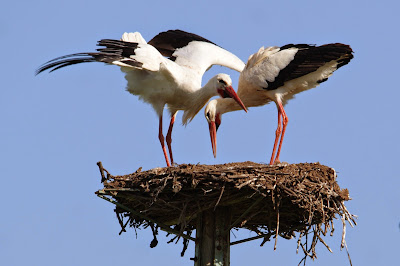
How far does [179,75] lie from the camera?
1135 cm

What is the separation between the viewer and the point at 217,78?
11344 mm

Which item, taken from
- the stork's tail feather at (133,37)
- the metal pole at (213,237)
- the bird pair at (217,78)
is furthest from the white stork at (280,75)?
the metal pole at (213,237)

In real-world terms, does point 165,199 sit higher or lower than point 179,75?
lower

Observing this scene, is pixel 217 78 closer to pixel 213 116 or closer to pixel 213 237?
pixel 213 116

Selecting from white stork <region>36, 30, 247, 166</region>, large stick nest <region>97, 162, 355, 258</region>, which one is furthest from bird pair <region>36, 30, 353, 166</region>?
large stick nest <region>97, 162, 355, 258</region>

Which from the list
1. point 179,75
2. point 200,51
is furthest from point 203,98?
point 200,51

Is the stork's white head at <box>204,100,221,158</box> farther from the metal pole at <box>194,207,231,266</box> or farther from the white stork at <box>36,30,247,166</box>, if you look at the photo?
the metal pole at <box>194,207,231,266</box>

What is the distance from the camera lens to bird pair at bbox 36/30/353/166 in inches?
437

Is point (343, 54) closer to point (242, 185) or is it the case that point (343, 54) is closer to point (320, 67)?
point (320, 67)

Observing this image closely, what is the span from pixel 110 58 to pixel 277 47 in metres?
2.68

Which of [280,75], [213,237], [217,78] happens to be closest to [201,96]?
[217,78]

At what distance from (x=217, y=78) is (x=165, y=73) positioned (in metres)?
0.75

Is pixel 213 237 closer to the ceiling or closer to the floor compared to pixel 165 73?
closer to the floor

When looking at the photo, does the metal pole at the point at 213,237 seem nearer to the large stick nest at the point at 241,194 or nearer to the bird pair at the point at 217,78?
the large stick nest at the point at 241,194
